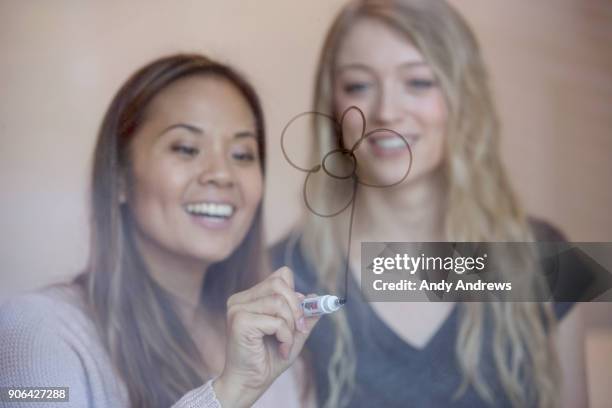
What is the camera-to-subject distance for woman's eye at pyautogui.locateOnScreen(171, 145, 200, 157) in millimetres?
1564

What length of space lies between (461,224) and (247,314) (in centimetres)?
54

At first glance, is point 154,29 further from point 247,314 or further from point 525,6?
point 525,6

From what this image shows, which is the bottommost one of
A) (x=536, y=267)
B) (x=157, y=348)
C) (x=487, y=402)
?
(x=487, y=402)

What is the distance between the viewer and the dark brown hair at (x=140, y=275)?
1.53 metres

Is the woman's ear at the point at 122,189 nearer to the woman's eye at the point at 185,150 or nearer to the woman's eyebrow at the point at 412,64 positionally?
the woman's eye at the point at 185,150

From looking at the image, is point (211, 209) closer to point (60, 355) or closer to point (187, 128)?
point (187, 128)

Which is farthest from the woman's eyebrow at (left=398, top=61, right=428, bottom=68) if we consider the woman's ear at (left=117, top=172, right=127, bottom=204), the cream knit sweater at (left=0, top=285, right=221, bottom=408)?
the cream knit sweater at (left=0, top=285, right=221, bottom=408)

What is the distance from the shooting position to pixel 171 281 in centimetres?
158

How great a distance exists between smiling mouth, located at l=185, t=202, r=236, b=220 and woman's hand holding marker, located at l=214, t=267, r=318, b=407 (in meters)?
0.19

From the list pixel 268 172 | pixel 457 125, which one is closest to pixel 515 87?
pixel 457 125

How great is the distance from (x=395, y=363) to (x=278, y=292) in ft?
1.06

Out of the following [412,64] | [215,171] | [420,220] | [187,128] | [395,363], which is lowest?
[395,363]

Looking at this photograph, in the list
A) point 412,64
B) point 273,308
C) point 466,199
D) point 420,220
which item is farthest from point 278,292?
point 412,64

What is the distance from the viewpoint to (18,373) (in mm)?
1511
